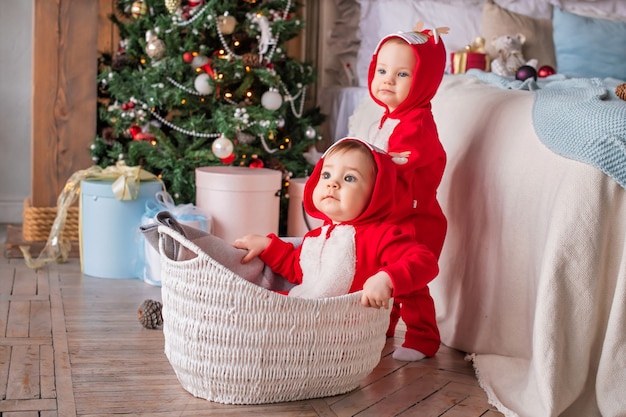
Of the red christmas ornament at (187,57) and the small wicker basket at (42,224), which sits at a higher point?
the red christmas ornament at (187,57)

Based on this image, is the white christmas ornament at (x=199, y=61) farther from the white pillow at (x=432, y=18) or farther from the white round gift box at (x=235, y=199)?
the white pillow at (x=432, y=18)

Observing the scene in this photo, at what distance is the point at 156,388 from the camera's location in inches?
67.5

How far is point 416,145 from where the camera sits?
6.44 feet

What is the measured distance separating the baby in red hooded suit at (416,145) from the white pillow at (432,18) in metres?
1.61

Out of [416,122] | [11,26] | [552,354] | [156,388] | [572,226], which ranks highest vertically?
[11,26]

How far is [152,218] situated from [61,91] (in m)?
0.75

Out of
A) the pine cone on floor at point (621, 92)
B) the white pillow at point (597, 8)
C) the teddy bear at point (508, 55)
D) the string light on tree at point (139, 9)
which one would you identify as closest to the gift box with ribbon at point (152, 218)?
the string light on tree at point (139, 9)

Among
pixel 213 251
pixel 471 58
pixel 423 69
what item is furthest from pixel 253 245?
pixel 471 58

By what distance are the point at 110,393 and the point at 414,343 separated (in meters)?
0.73

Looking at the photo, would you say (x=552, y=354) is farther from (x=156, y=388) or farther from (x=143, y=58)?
(x=143, y=58)

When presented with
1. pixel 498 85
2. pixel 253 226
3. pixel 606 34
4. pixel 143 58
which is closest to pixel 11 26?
pixel 143 58

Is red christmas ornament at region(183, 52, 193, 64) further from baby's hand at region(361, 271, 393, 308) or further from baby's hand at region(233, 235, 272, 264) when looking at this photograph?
baby's hand at region(361, 271, 393, 308)

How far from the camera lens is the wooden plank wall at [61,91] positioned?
3.03 metres

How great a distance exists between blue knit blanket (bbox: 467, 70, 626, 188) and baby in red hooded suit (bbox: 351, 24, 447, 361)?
260 millimetres
